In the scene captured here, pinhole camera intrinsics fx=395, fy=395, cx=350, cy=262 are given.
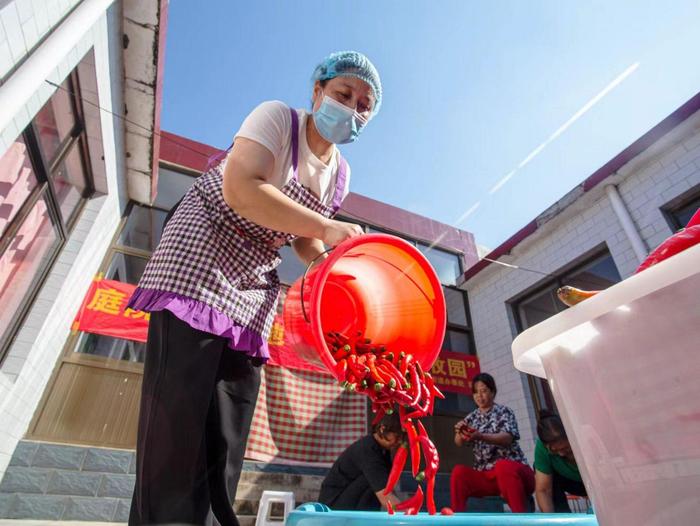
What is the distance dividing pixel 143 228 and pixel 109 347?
4.87 ft

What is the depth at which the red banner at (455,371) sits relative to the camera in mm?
4719

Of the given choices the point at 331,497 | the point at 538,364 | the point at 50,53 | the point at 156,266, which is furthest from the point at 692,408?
the point at 331,497

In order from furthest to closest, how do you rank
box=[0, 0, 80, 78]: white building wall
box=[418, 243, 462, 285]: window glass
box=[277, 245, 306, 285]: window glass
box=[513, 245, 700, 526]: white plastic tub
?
box=[418, 243, 462, 285]: window glass → box=[277, 245, 306, 285]: window glass → box=[0, 0, 80, 78]: white building wall → box=[513, 245, 700, 526]: white plastic tub

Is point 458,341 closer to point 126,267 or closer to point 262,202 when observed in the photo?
point 126,267

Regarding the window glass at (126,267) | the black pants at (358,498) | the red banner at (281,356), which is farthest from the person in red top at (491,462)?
the window glass at (126,267)

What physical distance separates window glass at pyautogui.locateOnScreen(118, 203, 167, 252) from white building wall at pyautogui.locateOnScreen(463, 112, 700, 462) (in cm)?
401

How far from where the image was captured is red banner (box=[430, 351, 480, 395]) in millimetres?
4719

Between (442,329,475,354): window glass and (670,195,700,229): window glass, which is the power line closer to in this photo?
(442,329,475,354): window glass

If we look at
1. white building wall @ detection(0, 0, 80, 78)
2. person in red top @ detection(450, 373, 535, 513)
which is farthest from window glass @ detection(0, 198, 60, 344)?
person in red top @ detection(450, 373, 535, 513)

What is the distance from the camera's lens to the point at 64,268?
10.3 feet

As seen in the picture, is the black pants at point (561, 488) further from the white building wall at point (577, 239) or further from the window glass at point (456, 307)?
the window glass at point (456, 307)

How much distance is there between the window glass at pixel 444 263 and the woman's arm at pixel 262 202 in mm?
5218

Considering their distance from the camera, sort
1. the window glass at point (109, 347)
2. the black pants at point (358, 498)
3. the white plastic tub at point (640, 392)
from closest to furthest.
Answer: the white plastic tub at point (640, 392) < the black pants at point (358, 498) < the window glass at point (109, 347)

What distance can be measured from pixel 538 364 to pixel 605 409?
0.14 metres
